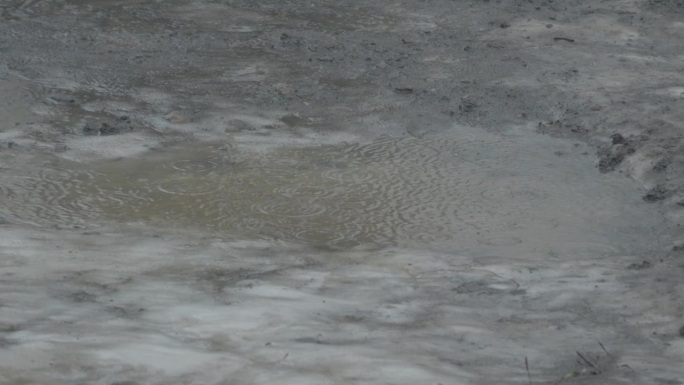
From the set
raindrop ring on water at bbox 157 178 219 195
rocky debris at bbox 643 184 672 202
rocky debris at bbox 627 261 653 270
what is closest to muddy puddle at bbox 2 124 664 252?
raindrop ring on water at bbox 157 178 219 195

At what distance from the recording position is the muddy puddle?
480 cm

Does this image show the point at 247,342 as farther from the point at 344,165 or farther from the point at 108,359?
the point at 344,165

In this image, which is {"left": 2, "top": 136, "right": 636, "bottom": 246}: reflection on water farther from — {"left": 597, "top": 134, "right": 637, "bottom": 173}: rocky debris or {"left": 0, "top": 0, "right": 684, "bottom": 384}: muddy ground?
{"left": 597, "top": 134, "right": 637, "bottom": 173}: rocky debris

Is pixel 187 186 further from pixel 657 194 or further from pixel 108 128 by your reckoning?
pixel 657 194

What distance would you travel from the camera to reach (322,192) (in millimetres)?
5188

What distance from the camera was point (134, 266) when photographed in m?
4.25

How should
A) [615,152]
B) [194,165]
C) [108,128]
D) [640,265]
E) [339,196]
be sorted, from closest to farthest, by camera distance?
[640,265] → [339,196] → [194,165] → [615,152] → [108,128]

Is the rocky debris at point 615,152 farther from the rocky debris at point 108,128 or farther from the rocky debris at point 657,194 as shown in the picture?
the rocky debris at point 108,128

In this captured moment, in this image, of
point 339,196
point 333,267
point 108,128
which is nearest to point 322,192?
point 339,196

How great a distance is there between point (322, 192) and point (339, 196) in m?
0.09

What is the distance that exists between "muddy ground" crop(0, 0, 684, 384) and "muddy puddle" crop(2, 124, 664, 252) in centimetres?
2

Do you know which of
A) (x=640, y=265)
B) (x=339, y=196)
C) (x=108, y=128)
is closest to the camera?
(x=640, y=265)

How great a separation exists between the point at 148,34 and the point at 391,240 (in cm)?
388

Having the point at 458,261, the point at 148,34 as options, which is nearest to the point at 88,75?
the point at 148,34
